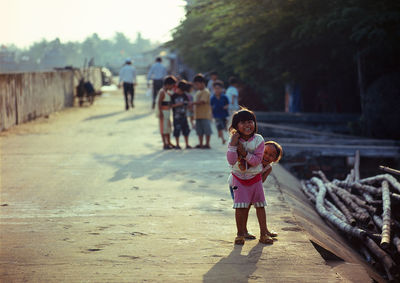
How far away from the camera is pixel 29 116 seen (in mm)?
18266

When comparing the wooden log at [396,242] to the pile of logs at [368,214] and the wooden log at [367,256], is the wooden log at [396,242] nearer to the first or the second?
the pile of logs at [368,214]

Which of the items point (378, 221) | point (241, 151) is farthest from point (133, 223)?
point (378, 221)

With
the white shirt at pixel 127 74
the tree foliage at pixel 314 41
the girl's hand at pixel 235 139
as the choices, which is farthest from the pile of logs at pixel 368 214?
the white shirt at pixel 127 74

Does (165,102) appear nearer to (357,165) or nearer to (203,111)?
(203,111)

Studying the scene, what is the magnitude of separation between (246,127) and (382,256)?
2385mm

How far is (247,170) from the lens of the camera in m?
5.30

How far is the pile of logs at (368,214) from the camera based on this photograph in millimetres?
6648

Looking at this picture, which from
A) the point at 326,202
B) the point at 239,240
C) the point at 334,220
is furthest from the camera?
the point at 326,202

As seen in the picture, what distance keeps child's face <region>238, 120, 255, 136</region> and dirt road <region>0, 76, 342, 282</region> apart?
1021 mm

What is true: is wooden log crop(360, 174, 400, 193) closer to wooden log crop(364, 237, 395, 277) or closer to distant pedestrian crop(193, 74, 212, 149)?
wooden log crop(364, 237, 395, 277)

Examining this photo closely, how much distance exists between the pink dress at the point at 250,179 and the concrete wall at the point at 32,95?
11152 millimetres

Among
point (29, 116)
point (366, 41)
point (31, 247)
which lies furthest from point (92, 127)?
point (31, 247)

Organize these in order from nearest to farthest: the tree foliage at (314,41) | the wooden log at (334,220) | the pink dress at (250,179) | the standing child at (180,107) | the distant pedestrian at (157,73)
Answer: the pink dress at (250,179), the wooden log at (334,220), the standing child at (180,107), the tree foliage at (314,41), the distant pedestrian at (157,73)

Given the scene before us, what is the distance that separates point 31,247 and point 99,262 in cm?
82
